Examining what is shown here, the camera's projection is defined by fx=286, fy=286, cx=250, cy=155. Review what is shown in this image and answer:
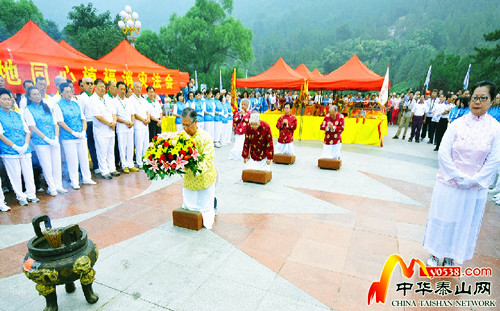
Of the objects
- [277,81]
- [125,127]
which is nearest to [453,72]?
[277,81]

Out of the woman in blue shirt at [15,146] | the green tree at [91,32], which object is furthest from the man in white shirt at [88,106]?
the green tree at [91,32]

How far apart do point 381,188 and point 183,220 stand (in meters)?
4.58

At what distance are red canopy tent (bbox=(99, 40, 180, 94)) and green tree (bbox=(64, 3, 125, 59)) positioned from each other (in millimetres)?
21331

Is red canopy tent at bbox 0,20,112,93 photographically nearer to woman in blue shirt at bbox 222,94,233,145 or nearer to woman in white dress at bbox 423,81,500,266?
woman in blue shirt at bbox 222,94,233,145

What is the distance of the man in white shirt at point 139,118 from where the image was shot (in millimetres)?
7324

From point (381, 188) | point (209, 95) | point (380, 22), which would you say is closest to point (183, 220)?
point (381, 188)

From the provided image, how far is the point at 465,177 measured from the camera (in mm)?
3066

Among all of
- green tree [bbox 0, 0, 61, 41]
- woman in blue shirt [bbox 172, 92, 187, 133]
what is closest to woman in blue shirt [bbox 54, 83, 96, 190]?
woman in blue shirt [bbox 172, 92, 187, 133]

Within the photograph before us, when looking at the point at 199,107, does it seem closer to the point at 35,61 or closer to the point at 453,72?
the point at 35,61

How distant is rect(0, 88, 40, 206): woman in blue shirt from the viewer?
186 inches

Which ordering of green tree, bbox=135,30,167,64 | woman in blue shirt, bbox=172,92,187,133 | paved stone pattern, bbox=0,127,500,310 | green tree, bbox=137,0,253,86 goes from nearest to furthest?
1. paved stone pattern, bbox=0,127,500,310
2. woman in blue shirt, bbox=172,92,187,133
3. green tree, bbox=137,0,253,86
4. green tree, bbox=135,30,167,64

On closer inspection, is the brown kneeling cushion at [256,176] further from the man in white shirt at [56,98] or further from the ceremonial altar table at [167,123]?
the ceremonial altar table at [167,123]

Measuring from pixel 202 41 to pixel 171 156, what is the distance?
3292cm

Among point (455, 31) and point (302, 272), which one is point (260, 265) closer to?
point (302, 272)
